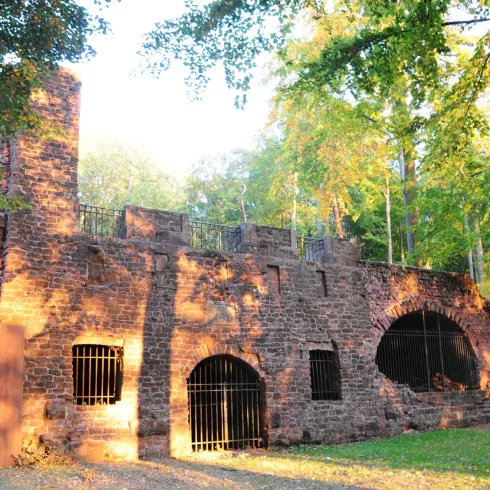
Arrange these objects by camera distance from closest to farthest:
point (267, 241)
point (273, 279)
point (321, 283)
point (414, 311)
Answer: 1. point (273, 279)
2. point (267, 241)
3. point (321, 283)
4. point (414, 311)

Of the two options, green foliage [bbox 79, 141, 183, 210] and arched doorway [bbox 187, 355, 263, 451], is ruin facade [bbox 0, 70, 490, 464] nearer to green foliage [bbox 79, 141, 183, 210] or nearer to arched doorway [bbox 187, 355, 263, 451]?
arched doorway [bbox 187, 355, 263, 451]

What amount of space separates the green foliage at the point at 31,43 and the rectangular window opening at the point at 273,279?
5821mm

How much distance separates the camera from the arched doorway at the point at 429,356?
14.7 metres

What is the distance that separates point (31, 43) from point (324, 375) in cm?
879

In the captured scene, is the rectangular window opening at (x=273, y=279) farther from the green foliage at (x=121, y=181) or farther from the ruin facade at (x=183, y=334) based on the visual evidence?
the green foliage at (x=121, y=181)

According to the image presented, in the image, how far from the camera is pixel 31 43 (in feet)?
27.5

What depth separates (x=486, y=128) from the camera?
10.2 meters

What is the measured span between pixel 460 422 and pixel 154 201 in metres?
24.1

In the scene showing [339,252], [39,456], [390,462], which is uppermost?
[339,252]

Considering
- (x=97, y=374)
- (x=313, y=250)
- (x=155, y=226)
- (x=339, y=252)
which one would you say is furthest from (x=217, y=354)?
(x=339, y=252)

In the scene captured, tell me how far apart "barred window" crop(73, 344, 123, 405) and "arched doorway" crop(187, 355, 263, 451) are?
1535mm

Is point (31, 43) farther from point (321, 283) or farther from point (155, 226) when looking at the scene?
point (321, 283)

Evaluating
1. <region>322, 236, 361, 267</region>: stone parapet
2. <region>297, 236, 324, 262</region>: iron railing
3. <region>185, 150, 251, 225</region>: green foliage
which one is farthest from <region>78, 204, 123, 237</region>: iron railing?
<region>185, 150, 251, 225</region>: green foliage

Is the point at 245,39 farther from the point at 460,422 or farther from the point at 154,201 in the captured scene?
the point at 154,201
